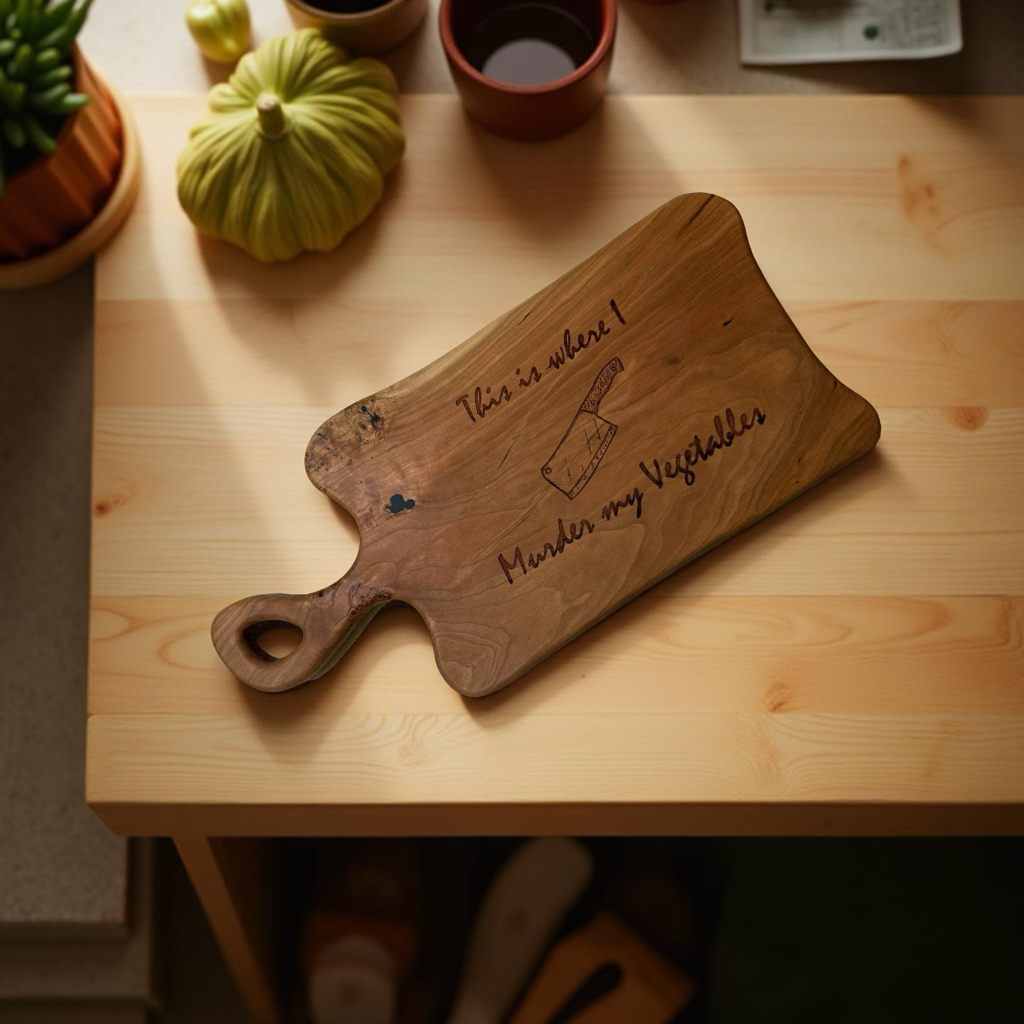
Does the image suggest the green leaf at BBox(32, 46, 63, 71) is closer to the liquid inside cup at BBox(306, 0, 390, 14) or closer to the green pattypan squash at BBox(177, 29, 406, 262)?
the green pattypan squash at BBox(177, 29, 406, 262)

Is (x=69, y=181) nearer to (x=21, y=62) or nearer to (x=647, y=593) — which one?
(x=21, y=62)

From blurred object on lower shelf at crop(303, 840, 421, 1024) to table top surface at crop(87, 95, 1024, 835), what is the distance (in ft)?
1.33

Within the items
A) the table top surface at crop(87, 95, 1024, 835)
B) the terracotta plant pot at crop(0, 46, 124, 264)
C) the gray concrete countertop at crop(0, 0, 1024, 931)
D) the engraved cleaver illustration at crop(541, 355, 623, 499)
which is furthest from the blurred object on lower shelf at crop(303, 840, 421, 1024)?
the terracotta plant pot at crop(0, 46, 124, 264)

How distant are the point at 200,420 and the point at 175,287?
11 cm

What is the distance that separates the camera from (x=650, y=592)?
0.66 m

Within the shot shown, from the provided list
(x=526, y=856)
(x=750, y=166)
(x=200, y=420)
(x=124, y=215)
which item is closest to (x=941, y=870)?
(x=526, y=856)

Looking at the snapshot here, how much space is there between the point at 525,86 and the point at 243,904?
709 mm

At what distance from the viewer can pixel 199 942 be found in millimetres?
1060

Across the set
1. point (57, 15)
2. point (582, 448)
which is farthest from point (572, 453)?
point (57, 15)

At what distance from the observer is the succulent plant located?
0.62m

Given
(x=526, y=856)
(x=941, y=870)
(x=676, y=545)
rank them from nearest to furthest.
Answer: (x=676, y=545)
(x=941, y=870)
(x=526, y=856)

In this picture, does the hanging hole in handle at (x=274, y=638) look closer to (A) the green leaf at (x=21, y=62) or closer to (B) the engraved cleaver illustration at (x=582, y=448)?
(B) the engraved cleaver illustration at (x=582, y=448)

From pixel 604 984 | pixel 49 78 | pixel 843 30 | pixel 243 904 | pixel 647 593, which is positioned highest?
pixel 49 78

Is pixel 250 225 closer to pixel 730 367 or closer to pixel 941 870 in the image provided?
pixel 730 367
